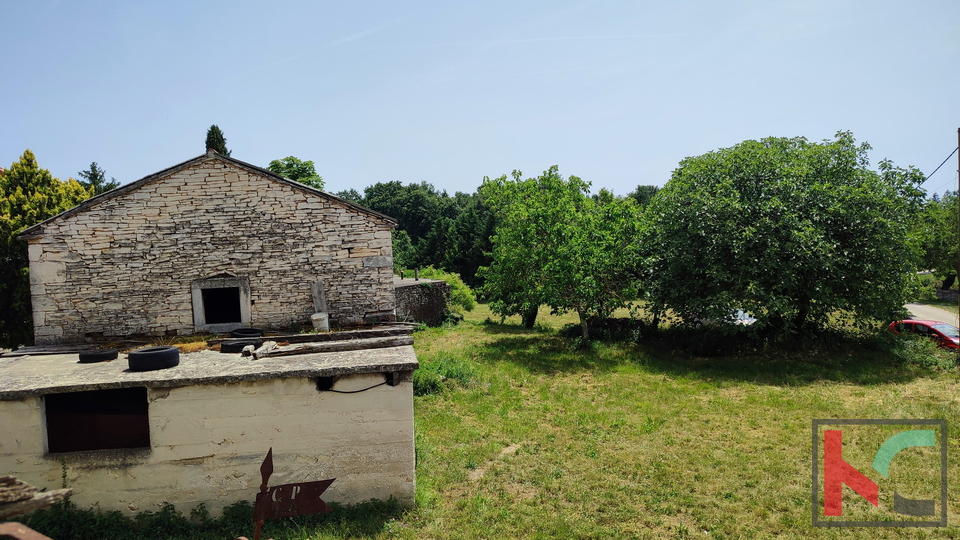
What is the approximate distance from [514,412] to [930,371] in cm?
1247

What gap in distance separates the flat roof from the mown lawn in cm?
230

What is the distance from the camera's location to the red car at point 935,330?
→ 16.0 meters

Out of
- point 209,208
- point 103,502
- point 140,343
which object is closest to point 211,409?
point 103,502

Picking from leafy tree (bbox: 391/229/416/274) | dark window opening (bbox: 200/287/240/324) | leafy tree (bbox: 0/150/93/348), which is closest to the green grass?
dark window opening (bbox: 200/287/240/324)

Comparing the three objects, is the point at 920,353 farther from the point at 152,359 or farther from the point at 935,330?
the point at 152,359

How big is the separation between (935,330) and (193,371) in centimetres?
2171

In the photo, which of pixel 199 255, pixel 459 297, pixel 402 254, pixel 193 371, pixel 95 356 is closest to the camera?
pixel 193 371

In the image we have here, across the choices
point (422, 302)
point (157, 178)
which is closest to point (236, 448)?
point (157, 178)

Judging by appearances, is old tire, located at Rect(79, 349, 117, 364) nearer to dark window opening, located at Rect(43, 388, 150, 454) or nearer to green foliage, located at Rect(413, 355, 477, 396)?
dark window opening, located at Rect(43, 388, 150, 454)

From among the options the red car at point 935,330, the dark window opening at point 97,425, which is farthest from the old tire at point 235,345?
the red car at point 935,330

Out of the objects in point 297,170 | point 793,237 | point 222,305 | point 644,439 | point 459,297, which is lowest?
point 644,439

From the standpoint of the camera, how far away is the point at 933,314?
28203 millimetres

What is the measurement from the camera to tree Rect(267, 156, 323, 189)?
91.6 ft

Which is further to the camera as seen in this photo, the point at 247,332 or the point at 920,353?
the point at 920,353
